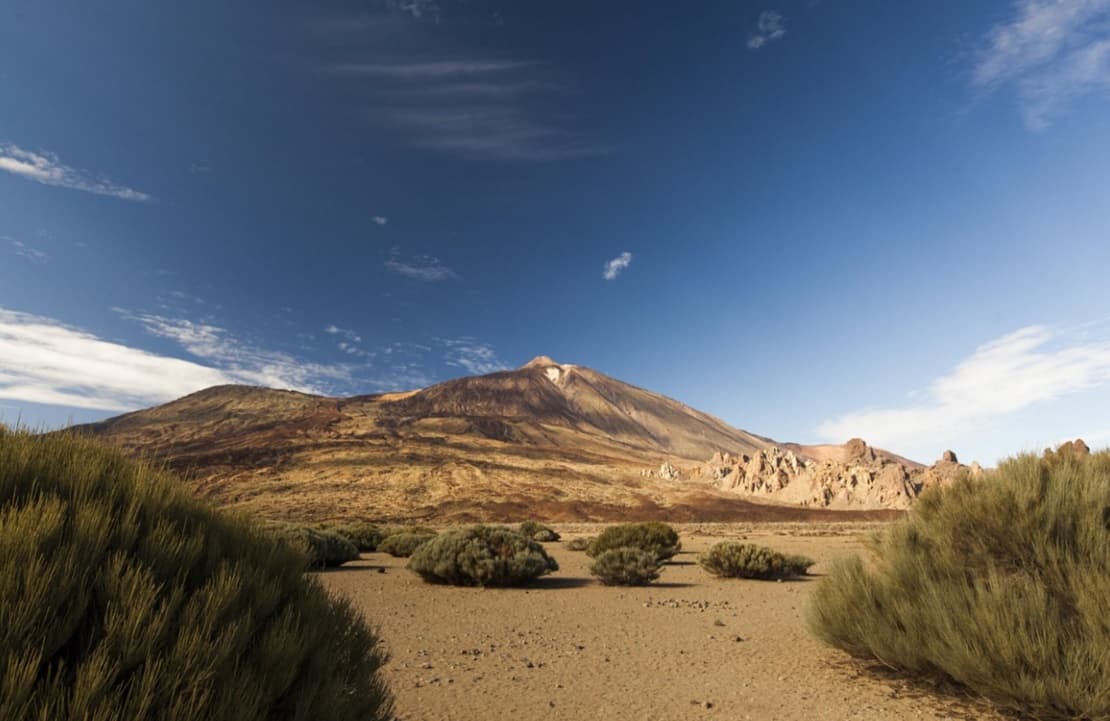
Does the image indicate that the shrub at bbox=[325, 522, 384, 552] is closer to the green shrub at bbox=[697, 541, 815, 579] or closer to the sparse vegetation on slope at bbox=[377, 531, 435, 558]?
the sparse vegetation on slope at bbox=[377, 531, 435, 558]

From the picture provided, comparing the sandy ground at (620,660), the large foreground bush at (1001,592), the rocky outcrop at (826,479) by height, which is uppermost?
the rocky outcrop at (826,479)

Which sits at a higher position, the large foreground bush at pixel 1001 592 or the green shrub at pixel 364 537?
the large foreground bush at pixel 1001 592

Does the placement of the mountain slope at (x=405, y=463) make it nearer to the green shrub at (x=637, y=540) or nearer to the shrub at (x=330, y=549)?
the shrub at (x=330, y=549)

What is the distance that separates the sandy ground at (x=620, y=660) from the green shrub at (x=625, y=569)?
664 mm

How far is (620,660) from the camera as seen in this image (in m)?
7.21

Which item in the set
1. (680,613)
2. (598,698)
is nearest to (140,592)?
(598,698)

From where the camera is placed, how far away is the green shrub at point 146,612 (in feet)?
6.04

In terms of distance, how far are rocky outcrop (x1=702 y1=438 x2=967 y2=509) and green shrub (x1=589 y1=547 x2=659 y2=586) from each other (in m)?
41.0

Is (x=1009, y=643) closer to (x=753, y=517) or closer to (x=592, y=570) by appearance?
(x=592, y=570)

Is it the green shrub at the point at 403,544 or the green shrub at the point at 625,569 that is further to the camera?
the green shrub at the point at 403,544

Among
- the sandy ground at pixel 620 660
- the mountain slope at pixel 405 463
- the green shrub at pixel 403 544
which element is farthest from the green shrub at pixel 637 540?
the mountain slope at pixel 405 463

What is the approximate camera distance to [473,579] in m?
13.0

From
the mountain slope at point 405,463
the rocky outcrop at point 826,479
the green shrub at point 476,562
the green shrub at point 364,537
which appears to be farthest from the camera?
the rocky outcrop at point 826,479

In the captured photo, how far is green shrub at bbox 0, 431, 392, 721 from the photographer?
1840mm
